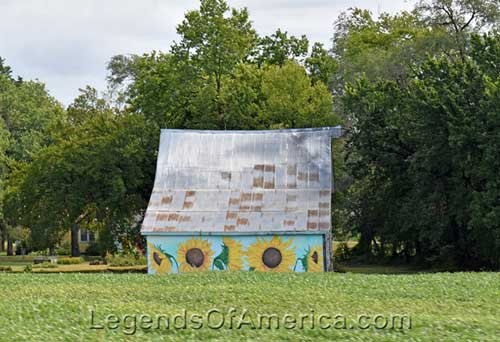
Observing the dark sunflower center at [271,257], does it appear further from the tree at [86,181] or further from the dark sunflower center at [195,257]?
the tree at [86,181]

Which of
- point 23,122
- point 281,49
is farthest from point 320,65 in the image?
point 23,122

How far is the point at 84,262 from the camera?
193 feet

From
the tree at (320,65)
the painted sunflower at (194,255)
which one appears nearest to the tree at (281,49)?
the tree at (320,65)

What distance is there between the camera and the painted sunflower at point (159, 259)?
41875 mm

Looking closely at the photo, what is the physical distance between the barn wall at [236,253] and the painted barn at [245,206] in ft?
0.14

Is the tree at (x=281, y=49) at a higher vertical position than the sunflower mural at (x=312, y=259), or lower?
higher

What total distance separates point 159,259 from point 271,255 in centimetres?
478

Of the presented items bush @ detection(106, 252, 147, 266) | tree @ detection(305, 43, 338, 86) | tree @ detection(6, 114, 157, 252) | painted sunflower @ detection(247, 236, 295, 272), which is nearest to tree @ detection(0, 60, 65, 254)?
tree @ detection(6, 114, 157, 252)

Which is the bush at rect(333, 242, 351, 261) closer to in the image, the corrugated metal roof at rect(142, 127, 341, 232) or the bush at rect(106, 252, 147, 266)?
→ the bush at rect(106, 252, 147, 266)

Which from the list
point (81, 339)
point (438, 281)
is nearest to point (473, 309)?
point (438, 281)

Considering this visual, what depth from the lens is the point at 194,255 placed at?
42.0m

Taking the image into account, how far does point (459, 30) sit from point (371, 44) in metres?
12.2

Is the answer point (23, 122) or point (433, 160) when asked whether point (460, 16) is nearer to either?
point (433, 160)

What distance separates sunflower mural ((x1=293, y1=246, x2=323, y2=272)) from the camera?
40844 mm
